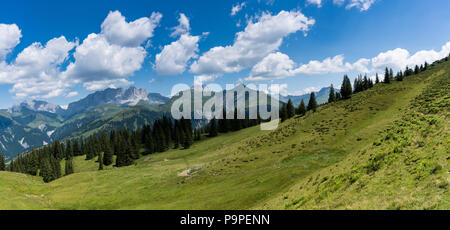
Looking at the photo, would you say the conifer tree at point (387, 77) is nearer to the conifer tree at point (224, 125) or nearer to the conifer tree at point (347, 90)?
the conifer tree at point (347, 90)

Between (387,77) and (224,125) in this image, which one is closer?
(387,77)

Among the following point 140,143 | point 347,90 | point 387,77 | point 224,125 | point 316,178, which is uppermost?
point 387,77

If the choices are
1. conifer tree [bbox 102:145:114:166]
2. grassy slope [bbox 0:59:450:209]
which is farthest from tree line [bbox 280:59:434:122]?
conifer tree [bbox 102:145:114:166]

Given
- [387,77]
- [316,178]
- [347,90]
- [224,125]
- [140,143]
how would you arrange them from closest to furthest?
[316,178]
[347,90]
[387,77]
[140,143]
[224,125]

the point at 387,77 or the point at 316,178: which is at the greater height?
the point at 387,77

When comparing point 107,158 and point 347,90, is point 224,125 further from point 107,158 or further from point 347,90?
point 347,90

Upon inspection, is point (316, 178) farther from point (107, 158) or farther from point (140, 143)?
point (140, 143)

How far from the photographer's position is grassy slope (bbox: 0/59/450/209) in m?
13.5

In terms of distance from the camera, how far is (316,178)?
23.6 m

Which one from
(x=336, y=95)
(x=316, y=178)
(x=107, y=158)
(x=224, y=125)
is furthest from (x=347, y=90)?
(x=107, y=158)

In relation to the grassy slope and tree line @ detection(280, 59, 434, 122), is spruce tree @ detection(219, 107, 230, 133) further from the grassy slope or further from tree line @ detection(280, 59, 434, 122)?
the grassy slope

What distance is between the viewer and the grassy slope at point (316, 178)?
1354cm

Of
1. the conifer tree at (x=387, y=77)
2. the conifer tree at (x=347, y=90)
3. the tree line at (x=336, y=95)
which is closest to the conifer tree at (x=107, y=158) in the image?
the tree line at (x=336, y=95)

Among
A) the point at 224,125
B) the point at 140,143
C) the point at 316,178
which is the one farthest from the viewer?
the point at 224,125
